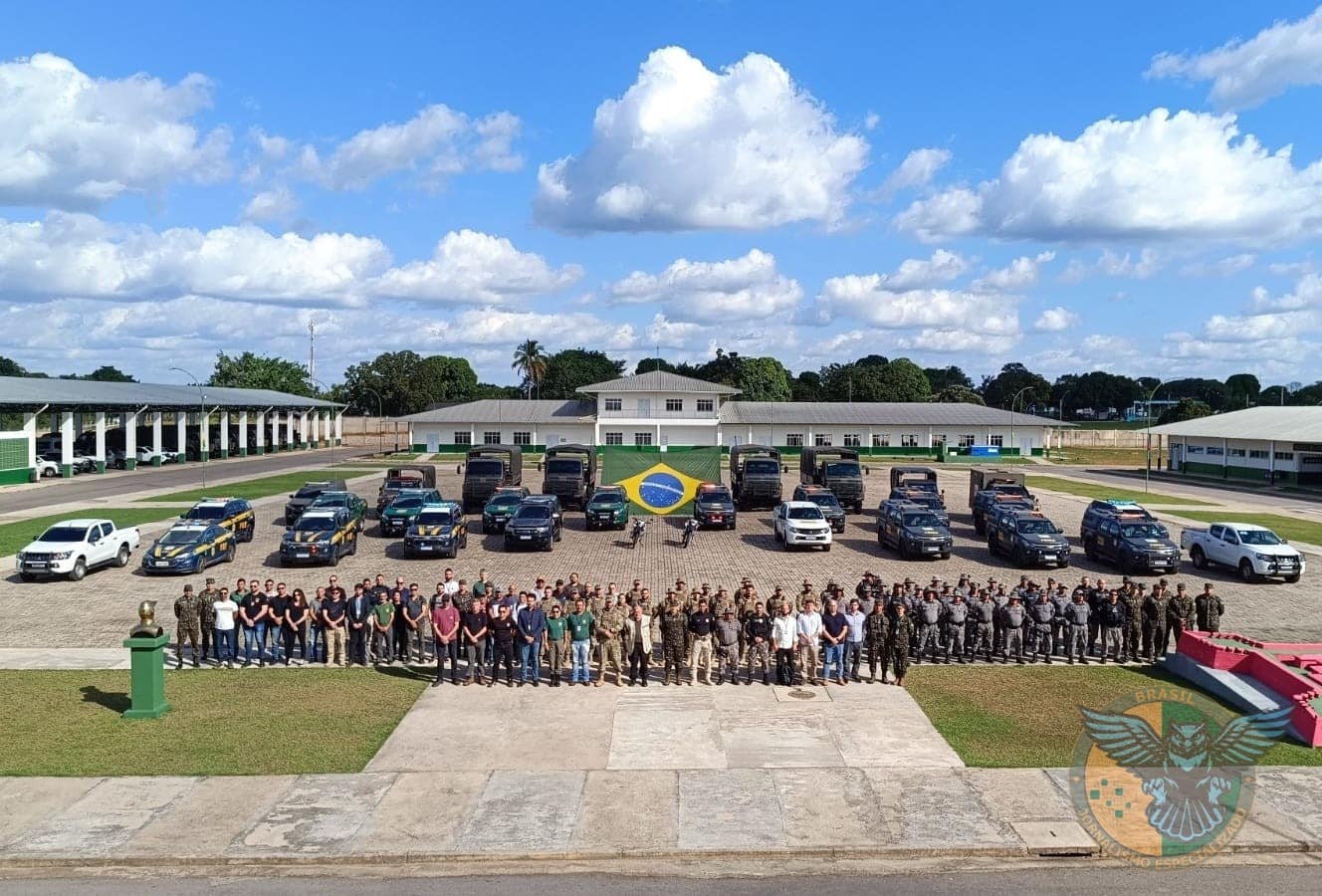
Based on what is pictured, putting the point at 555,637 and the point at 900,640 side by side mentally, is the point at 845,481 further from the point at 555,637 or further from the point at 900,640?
the point at 555,637

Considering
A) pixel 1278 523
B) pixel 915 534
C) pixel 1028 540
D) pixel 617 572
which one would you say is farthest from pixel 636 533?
pixel 1278 523

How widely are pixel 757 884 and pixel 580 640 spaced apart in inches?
294

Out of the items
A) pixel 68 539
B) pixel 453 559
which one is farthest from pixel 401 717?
pixel 68 539

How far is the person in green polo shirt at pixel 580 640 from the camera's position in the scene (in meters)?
17.2

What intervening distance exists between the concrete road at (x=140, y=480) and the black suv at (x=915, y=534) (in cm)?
3750

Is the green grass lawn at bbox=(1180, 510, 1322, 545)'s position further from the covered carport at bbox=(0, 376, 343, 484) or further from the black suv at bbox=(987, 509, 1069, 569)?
the covered carport at bbox=(0, 376, 343, 484)

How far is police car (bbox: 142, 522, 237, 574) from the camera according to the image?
1067 inches

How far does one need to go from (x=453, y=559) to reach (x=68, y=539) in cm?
1039

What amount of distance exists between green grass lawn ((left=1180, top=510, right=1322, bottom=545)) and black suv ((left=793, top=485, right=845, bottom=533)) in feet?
52.7

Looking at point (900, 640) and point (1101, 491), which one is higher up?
point (900, 640)

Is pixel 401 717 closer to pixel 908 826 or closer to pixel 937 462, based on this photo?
pixel 908 826

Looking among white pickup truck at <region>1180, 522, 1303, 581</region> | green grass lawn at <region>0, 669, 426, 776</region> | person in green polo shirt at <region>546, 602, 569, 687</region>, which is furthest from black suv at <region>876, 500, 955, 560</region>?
green grass lawn at <region>0, 669, 426, 776</region>

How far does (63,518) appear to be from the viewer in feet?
130

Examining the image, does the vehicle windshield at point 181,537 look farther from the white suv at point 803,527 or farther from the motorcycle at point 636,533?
the white suv at point 803,527
